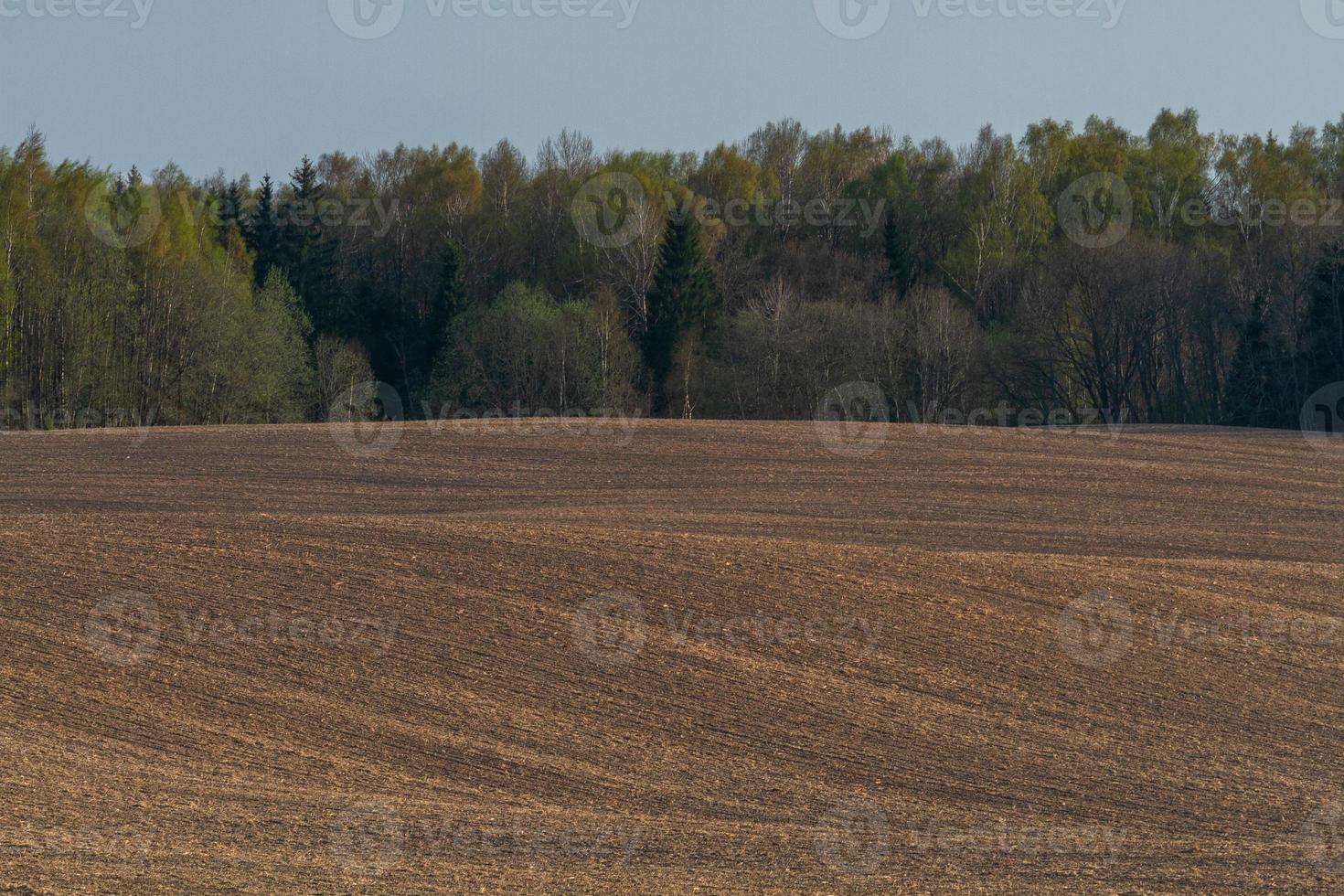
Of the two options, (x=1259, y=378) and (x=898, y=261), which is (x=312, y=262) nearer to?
(x=898, y=261)

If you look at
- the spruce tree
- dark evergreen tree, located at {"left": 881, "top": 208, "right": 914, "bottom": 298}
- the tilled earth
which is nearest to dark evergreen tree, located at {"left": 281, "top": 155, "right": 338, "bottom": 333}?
the spruce tree

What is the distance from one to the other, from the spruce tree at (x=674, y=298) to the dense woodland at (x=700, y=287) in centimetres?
15

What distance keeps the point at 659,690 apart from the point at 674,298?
1878 inches

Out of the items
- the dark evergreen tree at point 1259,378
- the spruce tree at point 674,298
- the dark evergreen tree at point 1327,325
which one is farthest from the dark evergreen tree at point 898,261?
the dark evergreen tree at point 1327,325

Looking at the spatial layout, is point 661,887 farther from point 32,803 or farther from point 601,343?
point 601,343

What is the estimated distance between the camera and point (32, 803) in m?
10.4

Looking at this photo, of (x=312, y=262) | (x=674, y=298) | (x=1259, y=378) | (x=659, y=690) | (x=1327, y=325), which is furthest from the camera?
(x=312, y=262)

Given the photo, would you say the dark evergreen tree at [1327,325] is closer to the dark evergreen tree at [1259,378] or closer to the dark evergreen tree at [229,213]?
the dark evergreen tree at [1259,378]

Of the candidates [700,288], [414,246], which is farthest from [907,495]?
[414,246]

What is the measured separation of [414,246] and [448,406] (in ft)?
57.2

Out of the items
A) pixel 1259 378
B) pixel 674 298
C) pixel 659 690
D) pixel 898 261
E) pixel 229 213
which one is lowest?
pixel 659 690

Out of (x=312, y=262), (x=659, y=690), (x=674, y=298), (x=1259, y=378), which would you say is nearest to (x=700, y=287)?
(x=674, y=298)

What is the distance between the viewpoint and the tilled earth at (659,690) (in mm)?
10109

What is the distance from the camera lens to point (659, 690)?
14883 mm
